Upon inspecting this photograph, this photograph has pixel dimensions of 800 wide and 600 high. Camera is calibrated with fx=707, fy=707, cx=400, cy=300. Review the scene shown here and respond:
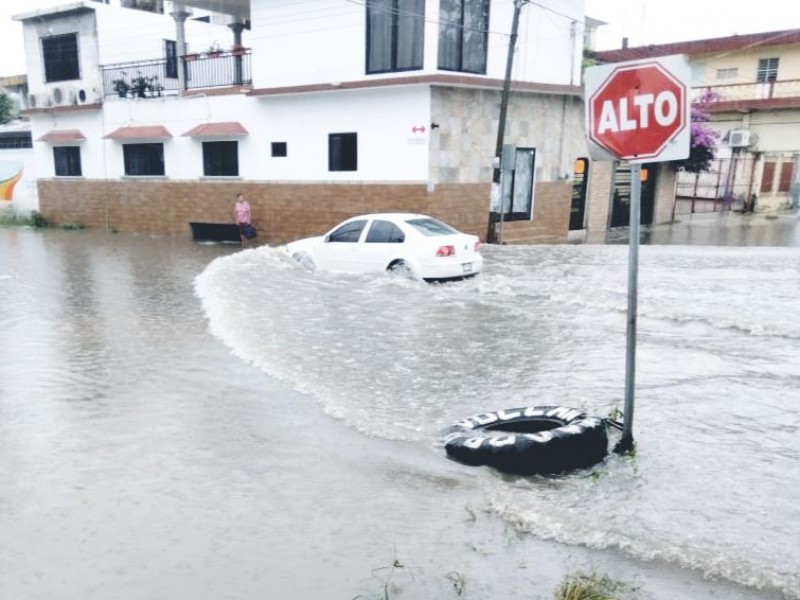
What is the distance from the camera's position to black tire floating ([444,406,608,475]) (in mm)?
5293

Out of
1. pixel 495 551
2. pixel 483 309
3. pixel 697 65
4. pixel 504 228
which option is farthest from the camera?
pixel 697 65

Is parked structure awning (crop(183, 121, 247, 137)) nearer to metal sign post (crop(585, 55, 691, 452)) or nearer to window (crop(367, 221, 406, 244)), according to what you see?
window (crop(367, 221, 406, 244))

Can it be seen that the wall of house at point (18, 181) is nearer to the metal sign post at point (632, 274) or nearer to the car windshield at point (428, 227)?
the car windshield at point (428, 227)

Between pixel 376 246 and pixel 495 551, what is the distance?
978 cm

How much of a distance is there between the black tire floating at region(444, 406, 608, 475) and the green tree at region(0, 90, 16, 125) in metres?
41.4

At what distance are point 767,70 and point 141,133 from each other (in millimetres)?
29850

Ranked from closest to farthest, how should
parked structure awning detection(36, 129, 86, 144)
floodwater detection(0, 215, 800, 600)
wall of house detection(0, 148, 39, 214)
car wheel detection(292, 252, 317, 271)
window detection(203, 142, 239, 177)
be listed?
1. floodwater detection(0, 215, 800, 600)
2. car wheel detection(292, 252, 317, 271)
3. window detection(203, 142, 239, 177)
4. parked structure awning detection(36, 129, 86, 144)
5. wall of house detection(0, 148, 39, 214)

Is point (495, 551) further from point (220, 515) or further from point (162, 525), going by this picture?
point (162, 525)

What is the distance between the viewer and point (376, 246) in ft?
44.7

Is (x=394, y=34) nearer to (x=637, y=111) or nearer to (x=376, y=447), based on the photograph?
(x=637, y=111)

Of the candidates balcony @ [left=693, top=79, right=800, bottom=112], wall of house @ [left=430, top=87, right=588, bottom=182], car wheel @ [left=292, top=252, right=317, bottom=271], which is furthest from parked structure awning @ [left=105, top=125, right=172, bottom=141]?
balcony @ [left=693, top=79, right=800, bottom=112]

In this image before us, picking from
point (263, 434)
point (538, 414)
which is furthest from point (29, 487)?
point (538, 414)

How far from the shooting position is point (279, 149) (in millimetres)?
20938

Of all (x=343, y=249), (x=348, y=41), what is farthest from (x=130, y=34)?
(x=343, y=249)
